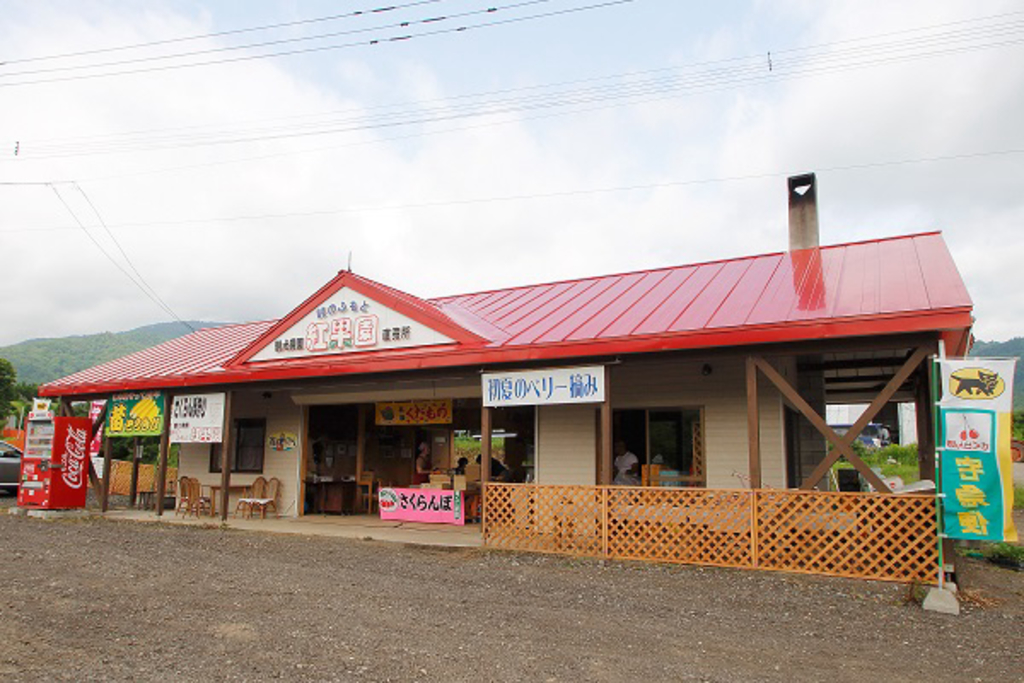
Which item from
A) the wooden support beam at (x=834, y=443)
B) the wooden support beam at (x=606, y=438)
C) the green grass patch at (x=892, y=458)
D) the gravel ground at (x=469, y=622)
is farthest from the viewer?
the green grass patch at (x=892, y=458)

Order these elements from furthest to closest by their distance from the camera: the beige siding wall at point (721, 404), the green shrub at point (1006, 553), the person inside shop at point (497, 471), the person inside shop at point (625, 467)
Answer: the person inside shop at point (497, 471) → the person inside shop at point (625, 467) → the beige siding wall at point (721, 404) → the green shrub at point (1006, 553)

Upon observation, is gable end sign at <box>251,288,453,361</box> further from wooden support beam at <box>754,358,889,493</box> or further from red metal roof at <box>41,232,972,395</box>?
wooden support beam at <box>754,358,889,493</box>

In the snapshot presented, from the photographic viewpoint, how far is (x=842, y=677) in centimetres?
489

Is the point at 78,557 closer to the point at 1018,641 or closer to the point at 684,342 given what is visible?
the point at 684,342

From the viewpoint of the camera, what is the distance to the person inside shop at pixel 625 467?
1116 cm

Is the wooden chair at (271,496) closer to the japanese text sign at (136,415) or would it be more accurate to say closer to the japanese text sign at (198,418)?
the japanese text sign at (198,418)

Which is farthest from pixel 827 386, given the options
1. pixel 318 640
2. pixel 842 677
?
pixel 318 640

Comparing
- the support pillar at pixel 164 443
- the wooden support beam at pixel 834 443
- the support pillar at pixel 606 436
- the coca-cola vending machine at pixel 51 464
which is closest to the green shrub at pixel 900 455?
the wooden support beam at pixel 834 443

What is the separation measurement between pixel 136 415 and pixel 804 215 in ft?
46.0

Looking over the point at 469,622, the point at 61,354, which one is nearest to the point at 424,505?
the point at 469,622

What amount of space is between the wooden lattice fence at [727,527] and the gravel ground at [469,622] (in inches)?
12.5

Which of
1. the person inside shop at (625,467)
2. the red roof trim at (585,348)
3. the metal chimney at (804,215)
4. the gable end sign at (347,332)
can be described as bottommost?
the person inside shop at (625,467)

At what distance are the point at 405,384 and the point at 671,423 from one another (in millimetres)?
4937

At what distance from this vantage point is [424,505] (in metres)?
13.4
